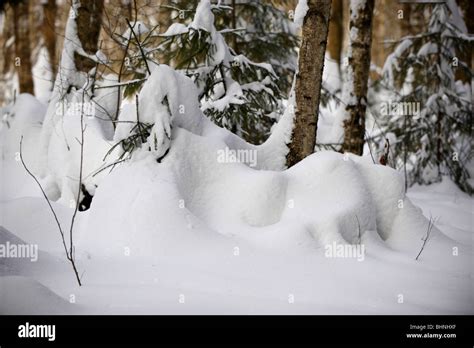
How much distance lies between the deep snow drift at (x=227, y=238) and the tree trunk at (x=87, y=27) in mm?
3576

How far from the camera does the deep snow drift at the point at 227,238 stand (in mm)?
3420

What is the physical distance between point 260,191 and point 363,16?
12.1 feet

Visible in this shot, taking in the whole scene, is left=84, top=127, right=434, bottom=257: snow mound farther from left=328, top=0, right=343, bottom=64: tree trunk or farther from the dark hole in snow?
left=328, top=0, right=343, bottom=64: tree trunk

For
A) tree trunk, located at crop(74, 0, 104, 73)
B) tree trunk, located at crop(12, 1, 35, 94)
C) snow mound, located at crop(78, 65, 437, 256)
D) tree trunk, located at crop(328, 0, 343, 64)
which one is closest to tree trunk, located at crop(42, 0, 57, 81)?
tree trunk, located at crop(12, 1, 35, 94)

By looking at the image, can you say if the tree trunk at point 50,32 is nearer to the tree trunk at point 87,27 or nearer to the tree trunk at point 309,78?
the tree trunk at point 87,27

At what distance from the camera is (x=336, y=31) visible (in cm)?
1566

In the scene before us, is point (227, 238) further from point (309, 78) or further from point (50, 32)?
point (50, 32)

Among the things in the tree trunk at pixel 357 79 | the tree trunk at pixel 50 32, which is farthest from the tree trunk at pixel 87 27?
the tree trunk at pixel 50 32

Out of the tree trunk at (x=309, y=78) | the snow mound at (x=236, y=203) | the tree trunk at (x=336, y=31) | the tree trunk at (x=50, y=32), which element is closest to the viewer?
the snow mound at (x=236, y=203)

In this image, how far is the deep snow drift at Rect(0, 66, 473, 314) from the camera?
342cm

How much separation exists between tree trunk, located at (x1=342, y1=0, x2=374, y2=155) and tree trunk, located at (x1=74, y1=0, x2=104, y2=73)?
471 cm
